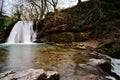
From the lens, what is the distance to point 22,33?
79.7 ft

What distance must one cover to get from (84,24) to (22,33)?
24.7 ft

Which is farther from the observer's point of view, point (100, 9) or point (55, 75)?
point (100, 9)

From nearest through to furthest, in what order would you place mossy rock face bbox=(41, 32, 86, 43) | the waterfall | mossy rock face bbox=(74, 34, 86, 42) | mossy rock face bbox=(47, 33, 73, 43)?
mossy rock face bbox=(74, 34, 86, 42), mossy rock face bbox=(41, 32, 86, 43), mossy rock face bbox=(47, 33, 73, 43), the waterfall

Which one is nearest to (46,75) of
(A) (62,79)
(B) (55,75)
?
(B) (55,75)

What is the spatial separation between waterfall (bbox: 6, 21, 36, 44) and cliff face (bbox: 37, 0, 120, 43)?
1.07 m

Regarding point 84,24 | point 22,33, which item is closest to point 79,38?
point 84,24

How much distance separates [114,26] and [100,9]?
248 cm

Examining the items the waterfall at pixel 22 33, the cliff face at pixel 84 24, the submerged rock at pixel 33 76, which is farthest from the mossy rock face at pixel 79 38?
the submerged rock at pixel 33 76

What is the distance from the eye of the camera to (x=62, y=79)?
722cm

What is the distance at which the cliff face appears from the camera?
2059cm

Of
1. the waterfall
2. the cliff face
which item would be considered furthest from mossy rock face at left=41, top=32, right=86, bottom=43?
the waterfall

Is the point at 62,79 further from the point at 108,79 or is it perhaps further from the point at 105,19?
the point at 105,19

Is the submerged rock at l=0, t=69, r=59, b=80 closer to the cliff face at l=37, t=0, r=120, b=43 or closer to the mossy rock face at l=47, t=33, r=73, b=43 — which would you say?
the cliff face at l=37, t=0, r=120, b=43

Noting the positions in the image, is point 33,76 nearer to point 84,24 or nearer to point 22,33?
point 84,24
